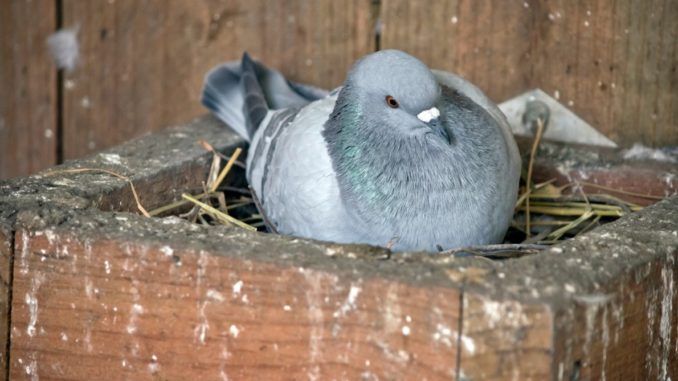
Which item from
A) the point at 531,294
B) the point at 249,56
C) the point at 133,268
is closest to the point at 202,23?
the point at 249,56

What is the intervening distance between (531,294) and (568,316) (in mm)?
81

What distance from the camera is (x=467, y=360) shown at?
2219 millimetres

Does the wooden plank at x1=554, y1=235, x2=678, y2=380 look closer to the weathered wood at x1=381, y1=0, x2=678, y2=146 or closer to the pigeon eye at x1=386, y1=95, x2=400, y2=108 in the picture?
the pigeon eye at x1=386, y1=95, x2=400, y2=108

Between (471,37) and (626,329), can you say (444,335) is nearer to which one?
(626,329)

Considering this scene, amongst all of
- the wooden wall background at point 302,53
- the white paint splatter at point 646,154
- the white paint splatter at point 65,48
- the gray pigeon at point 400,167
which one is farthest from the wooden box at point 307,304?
the white paint splatter at point 65,48

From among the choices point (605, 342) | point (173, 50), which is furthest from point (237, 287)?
point (173, 50)

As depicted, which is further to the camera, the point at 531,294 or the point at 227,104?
the point at 227,104

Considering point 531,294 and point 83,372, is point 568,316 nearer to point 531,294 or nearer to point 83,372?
point 531,294

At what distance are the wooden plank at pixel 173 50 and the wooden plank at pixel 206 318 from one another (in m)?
1.47

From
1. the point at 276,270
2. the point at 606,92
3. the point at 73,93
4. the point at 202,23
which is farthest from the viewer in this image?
the point at 73,93

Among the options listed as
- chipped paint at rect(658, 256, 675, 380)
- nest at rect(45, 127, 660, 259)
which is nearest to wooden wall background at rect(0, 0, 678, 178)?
nest at rect(45, 127, 660, 259)

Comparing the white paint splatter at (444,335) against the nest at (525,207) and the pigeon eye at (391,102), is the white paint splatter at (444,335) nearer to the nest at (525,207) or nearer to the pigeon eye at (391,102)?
the pigeon eye at (391,102)

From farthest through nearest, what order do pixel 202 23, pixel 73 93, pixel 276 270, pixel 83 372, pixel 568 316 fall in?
pixel 73 93 → pixel 202 23 → pixel 83 372 → pixel 276 270 → pixel 568 316

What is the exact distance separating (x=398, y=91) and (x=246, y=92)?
0.91m
